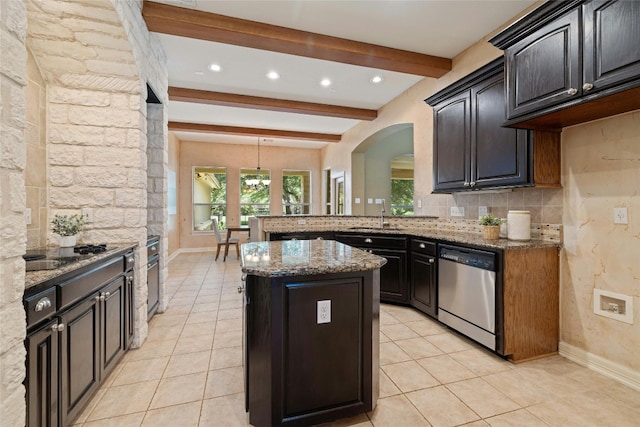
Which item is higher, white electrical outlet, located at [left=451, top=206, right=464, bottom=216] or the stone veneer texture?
the stone veneer texture

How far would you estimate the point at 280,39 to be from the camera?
2965mm

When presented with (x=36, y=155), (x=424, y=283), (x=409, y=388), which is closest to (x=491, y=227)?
(x=424, y=283)

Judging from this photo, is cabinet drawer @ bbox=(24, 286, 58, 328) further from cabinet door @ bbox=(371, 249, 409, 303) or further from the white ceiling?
cabinet door @ bbox=(371, 249, 409, 303)

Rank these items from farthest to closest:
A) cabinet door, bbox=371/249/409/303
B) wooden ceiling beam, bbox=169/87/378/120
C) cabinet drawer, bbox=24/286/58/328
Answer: wooden ceiling beam, bbox=169/87/378/120
cabinet door, bbox=371/249/409/303
cabinet drawer, bbox=24/286/58/328

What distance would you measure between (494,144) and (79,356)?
3.40 metres

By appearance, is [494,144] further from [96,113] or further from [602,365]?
[96,113]

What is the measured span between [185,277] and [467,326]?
442 centimetres

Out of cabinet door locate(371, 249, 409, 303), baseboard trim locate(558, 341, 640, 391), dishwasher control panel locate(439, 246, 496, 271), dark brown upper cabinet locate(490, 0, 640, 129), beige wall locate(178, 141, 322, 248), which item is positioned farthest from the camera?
beige wall locate(178, 141, 322, 248)

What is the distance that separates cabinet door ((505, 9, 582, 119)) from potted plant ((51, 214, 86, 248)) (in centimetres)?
335

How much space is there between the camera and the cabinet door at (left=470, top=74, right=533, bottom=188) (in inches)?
95.1

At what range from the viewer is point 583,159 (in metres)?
2.28

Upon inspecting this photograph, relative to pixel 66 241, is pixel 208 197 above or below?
above

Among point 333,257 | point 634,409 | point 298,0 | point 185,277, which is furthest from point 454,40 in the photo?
point 185,277

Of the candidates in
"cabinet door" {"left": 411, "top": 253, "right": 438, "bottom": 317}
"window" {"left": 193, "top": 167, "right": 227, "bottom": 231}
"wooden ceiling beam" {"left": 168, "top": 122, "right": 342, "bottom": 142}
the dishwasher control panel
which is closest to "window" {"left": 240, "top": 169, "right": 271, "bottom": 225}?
"window" {"left": 193, "top": 167, "right": 227, "bottom": 231}
